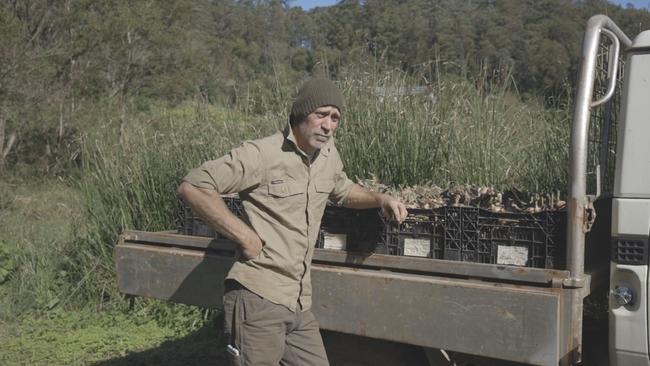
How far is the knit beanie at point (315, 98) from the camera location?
301 centimetres

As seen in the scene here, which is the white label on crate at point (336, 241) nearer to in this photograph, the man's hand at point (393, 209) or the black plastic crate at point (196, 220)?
the man's hand at point (393, 209)

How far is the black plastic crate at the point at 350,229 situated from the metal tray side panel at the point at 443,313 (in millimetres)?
224

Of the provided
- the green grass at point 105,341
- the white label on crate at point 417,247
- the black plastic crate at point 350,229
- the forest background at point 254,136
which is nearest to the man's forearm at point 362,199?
the black plastic crate at point 350,229

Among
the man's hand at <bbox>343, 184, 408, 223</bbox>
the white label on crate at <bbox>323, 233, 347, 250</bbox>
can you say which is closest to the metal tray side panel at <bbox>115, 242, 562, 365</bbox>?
the white label on crate at <bbox>323, 233, 347, 250</bbox>

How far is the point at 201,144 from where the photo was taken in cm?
671

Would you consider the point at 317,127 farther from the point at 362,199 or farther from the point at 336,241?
the point at 336,241

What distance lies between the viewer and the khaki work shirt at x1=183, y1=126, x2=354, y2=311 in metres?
2.96

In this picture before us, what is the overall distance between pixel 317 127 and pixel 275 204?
0.39 m

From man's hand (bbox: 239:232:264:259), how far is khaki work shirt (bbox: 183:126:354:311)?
1.9 inches

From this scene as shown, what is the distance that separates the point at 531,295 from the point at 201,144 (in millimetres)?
4556

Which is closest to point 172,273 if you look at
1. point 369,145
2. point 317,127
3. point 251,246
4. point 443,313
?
point 251,246

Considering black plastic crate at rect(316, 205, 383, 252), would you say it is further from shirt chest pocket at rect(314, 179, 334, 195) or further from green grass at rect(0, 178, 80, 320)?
green grass at rect(0, 178, 80, 320)

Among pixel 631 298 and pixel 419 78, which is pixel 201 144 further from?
pixel 631 298

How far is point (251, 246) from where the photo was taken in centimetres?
294
